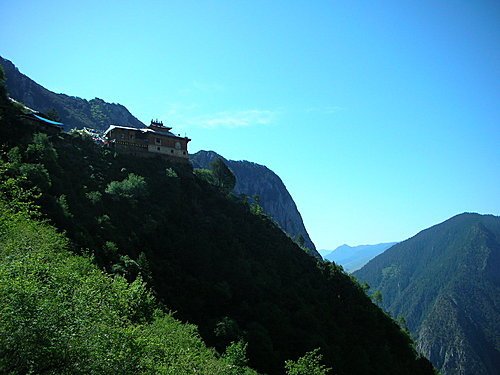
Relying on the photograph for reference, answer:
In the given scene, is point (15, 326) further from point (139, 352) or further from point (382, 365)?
point (382, 365)

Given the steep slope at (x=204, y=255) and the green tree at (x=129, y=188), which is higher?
the green tree at (x=129, y=188)

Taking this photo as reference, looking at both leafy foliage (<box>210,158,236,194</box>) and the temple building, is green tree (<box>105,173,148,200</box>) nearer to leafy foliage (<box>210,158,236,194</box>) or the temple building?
the temple building

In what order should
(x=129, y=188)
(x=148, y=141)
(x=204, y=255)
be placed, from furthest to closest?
(x=148, y=141), (x=129, y=188), (x=204, y=255)

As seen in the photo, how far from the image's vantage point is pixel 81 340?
14555 mm

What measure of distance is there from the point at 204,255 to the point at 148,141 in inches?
1247

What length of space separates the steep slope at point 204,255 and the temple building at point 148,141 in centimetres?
339

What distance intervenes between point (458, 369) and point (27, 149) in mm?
224324

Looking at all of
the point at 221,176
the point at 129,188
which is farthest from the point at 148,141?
the point at 221,176

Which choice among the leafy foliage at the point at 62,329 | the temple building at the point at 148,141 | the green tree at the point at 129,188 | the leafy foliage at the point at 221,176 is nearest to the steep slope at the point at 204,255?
the green tree at the point at 129,188

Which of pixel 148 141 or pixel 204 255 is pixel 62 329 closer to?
pixel 204 255

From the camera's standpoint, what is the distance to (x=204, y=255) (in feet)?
201

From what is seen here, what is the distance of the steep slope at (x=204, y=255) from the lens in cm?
4756

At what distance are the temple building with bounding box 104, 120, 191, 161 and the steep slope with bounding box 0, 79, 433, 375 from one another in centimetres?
339

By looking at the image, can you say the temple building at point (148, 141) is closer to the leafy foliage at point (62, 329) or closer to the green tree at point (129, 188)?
the green tree at point (129, 188)
